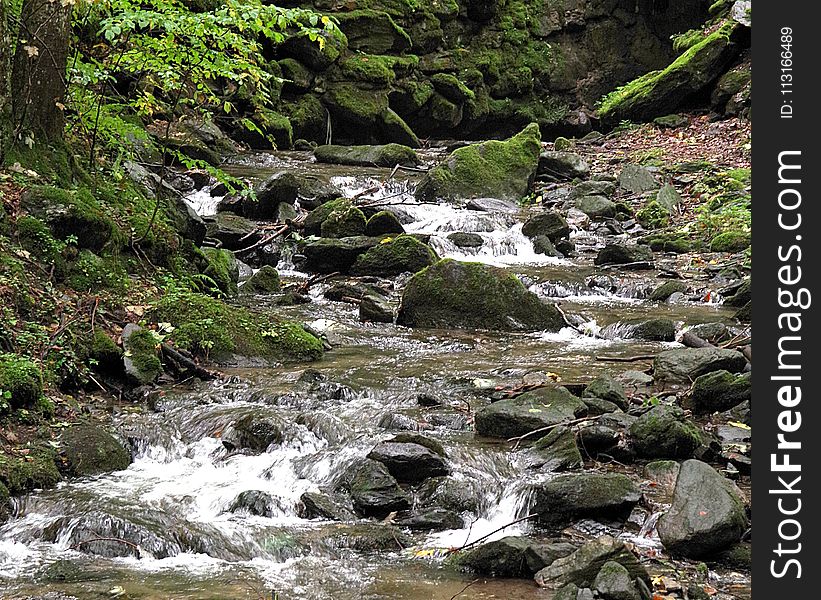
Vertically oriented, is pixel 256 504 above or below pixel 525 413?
below

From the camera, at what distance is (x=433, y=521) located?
5.23 meters

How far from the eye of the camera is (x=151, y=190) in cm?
1072

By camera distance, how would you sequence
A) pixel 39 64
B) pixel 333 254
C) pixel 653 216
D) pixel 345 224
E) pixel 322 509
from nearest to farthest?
pixel 322 509 < pixel 39 64 < pixel 333 254 < pixel 345 224 < pixel 653 216

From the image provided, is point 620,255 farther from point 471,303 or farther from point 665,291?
point 471,303

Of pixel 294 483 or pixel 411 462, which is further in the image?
pixel 294 483

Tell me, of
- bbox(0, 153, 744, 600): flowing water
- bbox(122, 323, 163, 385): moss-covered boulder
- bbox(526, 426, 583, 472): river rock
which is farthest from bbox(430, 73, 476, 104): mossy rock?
bbox(526, 426, 583, 472): river rock

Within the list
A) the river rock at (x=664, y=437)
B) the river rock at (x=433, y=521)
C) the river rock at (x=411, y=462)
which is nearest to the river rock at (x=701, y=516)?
the river rock at (x=664, y=437)

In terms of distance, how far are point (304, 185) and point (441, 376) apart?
29.9 feet

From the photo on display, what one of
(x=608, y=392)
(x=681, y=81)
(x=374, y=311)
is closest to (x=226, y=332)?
(x=374, y=311)

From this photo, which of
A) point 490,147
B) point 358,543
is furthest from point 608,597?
point 490,147

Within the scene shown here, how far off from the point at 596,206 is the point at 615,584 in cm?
1286

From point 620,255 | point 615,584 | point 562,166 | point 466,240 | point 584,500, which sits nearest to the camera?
point 615,584

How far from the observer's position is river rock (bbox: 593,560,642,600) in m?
3.81

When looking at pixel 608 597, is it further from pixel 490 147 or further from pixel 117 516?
pixel 490 147
